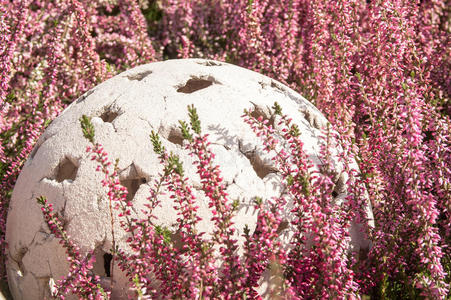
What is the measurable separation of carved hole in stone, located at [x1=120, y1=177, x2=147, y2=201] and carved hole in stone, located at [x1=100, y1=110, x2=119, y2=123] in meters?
0.54

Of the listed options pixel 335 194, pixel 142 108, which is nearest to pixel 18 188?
pixel 142 108

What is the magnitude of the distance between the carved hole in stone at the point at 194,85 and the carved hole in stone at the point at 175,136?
0.53 m

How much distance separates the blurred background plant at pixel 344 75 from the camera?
3189 mm

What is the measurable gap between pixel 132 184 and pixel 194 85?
95cm

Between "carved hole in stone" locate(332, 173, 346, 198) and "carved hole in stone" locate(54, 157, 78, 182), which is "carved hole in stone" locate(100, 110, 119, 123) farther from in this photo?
"carved hole in stone" locate(332, 173, 346, 198)

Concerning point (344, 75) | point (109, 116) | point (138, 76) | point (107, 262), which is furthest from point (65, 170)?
point (344, 75)

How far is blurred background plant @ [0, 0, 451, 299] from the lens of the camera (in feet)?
10.5

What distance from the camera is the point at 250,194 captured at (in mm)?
3055

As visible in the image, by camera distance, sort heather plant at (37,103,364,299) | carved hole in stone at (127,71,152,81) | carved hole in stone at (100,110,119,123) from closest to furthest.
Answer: heather plant at (37,103,364,299) < carved hole in stone at (100,110,119,123) < carved hole in stone at (127,71,152,81)

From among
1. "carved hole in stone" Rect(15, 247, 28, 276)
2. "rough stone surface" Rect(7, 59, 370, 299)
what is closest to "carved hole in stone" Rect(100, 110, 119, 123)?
"rough stone surface" Rect(7, 59, 370, 299)

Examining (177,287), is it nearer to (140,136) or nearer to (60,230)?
(60,230)

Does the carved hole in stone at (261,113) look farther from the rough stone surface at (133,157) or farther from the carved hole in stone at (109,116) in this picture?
the carved hole in stone at (109,116)

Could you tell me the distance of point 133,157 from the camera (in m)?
3.15

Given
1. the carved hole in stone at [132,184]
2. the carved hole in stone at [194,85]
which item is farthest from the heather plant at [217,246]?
the carved hole in stone at [194,85]
